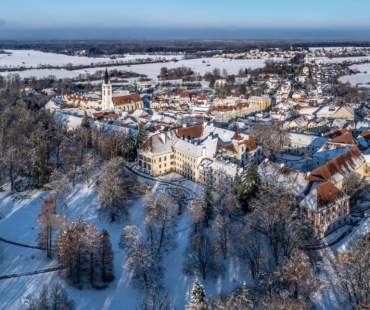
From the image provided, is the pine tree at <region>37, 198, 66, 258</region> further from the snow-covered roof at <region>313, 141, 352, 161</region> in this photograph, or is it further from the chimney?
the snow-covered roof at <region>313, 141, 352, 161</region>

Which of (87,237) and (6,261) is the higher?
(87,237)

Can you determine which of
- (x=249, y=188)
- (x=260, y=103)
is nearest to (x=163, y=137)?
(x=249, y=188)

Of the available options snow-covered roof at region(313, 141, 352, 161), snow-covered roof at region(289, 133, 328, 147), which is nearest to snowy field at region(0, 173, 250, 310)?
snow-covered roof at region(313, 141, 352, 161)

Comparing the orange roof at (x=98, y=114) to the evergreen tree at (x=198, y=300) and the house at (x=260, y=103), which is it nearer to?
the house at (x=260, y=103)

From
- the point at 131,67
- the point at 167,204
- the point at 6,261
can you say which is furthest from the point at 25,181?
the point at 131,67

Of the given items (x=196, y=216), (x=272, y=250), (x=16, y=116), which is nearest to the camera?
(x=272, y=250)

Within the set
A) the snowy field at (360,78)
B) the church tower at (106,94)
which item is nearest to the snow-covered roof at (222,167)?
Answer: the church tower at (106,94)

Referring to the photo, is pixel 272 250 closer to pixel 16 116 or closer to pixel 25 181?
pixel 25 181
